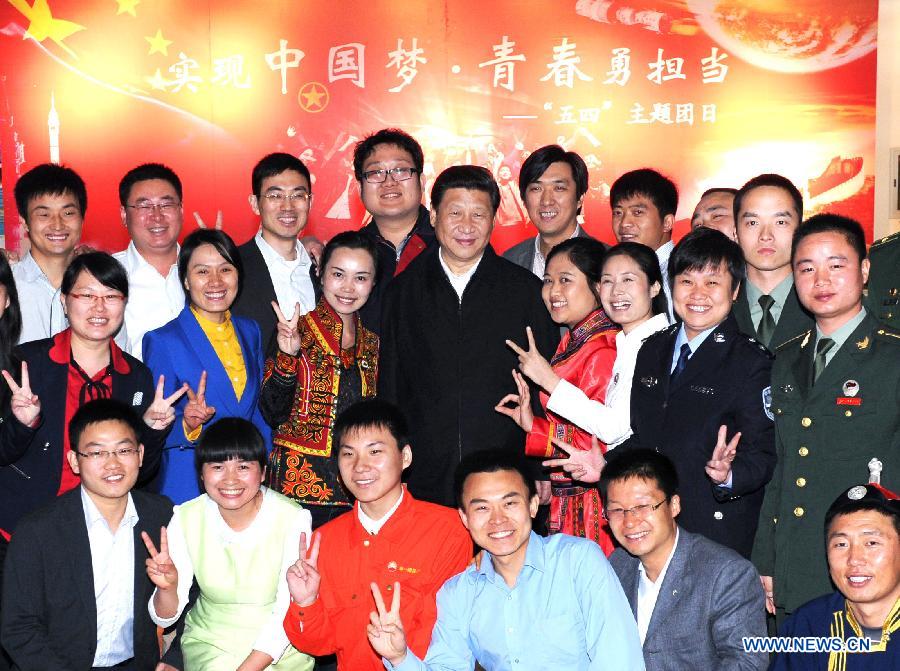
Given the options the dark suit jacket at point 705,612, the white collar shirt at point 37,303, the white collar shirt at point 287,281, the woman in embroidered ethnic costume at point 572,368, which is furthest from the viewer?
the white collar shirt at point 287,281

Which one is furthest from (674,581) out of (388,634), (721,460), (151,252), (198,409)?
(151,252)

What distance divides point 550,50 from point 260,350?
3035 mm

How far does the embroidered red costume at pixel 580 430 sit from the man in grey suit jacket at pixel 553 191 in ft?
2.84

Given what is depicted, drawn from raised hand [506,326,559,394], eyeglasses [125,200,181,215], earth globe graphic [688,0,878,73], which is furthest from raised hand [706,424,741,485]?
earth globe graphic [688,0,878,73]

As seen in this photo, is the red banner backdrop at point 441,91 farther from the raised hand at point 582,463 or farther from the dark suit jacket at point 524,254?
the raised hand at point 582,463

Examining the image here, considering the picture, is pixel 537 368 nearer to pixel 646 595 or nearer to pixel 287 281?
pixel 646 595

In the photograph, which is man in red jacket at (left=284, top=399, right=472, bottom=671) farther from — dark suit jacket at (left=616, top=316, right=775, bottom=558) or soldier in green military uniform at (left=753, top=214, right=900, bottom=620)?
soldier in green military uniform at (left=753, top=214, right=900, bottom=620)

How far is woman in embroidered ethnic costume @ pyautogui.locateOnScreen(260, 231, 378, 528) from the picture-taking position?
138 inches

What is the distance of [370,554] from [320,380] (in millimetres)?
739

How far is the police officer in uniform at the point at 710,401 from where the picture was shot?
9.61ft

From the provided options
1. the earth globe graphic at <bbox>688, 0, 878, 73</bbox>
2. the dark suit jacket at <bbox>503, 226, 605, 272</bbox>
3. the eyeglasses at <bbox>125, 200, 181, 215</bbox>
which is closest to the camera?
the eyeglasses at <bbox>125, 200, 181, 215</bbox>

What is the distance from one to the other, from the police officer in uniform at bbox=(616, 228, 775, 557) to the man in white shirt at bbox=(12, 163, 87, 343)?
235cm

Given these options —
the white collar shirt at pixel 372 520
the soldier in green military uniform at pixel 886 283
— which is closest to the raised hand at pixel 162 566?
the white collar shirt at pixel 372 520

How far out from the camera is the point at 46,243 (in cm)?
405
